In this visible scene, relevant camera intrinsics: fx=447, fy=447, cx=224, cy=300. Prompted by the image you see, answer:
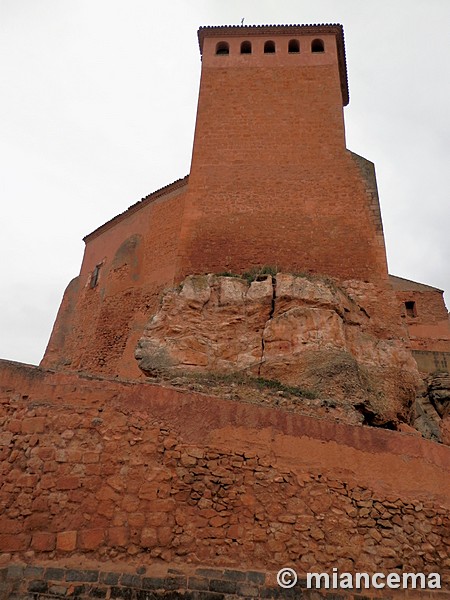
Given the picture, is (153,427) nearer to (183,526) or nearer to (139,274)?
(183,526)

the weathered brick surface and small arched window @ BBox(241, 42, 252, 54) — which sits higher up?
small arched window @ BBox(241, 42, 252, 54)

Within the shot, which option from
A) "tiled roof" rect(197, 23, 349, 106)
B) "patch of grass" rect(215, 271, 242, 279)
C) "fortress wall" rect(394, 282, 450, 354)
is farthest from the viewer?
"fortress wall" rect(394, 282, 450, 354)

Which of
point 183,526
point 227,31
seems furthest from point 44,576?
point 227,31

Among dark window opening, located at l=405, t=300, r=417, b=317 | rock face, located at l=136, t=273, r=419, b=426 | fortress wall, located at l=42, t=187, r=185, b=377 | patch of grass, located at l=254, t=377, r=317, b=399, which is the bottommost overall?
patch of grass, located at l=254, t=377, r=317, b=399

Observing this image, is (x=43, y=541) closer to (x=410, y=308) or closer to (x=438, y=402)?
(x=438, y=402)

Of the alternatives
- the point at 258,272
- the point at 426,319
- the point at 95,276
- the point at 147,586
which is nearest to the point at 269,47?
the point at 258,272

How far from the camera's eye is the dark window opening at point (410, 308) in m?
18.2

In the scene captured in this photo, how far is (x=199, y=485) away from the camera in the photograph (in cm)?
499

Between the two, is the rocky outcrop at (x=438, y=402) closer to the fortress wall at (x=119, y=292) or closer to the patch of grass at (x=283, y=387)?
the patch of grass at (x=283, y=387)

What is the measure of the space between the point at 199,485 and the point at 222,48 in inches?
516

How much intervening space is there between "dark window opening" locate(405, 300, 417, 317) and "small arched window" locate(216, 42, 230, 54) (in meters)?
11.8

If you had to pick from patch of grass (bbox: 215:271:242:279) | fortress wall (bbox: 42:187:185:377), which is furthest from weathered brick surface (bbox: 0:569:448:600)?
patch of grass (bbox: 215:271:242:279)

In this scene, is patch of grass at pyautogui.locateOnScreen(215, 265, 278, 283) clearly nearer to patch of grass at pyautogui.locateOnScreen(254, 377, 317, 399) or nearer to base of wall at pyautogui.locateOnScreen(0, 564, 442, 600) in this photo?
patch of grass at pyautogui.locateOnScreen(254, 377, 317, 399)

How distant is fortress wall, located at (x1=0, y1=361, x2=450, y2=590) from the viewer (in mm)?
4633
